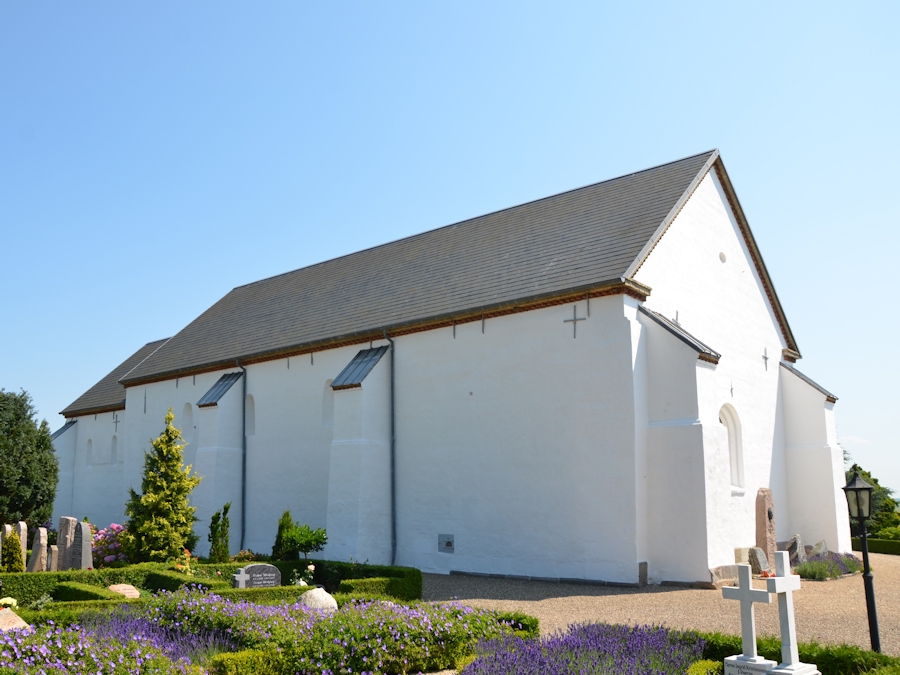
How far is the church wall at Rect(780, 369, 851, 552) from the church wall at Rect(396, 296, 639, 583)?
25.2 feet

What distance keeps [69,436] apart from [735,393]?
26.2 metres

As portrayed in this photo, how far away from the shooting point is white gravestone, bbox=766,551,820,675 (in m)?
6.17

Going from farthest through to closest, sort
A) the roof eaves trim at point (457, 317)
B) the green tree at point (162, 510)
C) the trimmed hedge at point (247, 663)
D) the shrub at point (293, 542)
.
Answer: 1. the green tree at point (162, 510)
2. the shrub at point (293, 542)
3. the roof eaves trim at point (457, 317)
4. the trimmed hedge at point (247, 663)

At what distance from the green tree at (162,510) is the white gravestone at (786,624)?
12581 millimetres

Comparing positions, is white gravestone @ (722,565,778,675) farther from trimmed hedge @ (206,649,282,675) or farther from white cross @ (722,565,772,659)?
trimmed hedge @ (206,649,282,675)

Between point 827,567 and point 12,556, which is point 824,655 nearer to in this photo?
point 827,567

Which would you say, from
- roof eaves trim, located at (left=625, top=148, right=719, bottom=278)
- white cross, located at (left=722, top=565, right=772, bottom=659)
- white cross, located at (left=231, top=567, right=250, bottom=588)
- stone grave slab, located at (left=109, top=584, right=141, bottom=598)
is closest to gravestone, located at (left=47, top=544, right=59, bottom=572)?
stone grave slab, located at (left=109, top=584, right=141, bottom=598)

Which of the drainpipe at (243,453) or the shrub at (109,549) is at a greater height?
the drainpipe at (243,453)

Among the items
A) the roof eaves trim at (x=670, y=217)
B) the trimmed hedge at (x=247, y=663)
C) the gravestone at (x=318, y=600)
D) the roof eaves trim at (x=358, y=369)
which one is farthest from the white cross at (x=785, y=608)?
the roof eaves trim at (x=358, y=369)

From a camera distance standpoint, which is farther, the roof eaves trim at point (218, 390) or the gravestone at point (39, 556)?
the roof eaves trim at point (218, 390)

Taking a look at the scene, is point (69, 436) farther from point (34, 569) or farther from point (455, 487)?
point (455, 487)

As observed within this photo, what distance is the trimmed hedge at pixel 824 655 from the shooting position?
21.8ft

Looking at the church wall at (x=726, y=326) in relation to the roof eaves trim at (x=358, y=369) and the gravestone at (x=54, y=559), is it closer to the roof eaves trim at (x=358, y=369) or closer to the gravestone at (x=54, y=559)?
the roof eaves trim at (x=358, y=369)

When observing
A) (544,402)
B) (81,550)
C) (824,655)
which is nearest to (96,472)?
(81,550)
